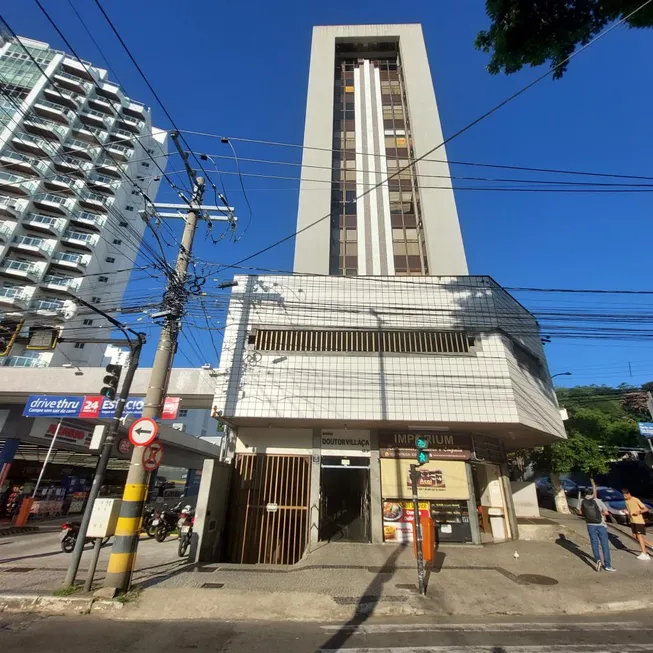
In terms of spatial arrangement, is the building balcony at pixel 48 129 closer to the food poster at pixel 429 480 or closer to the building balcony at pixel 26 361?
the building balcony at pixel 26 361

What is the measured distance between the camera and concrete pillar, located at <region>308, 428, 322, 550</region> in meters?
11.2

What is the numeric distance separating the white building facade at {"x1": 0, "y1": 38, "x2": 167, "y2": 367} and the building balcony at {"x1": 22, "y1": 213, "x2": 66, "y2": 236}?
0.10m

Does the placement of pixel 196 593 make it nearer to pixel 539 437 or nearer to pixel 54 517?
pixel 539 437

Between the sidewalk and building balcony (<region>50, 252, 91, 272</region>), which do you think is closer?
the sidewalk

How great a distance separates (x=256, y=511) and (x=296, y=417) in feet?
11.2

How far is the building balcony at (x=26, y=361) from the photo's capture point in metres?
37.1

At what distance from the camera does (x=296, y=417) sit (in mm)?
11602

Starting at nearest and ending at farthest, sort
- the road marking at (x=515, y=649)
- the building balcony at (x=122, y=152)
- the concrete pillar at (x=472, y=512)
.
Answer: the road marking at (x=515, y=649) < the concrete pillar at (x=472, y=512) < the building balcony at (x=122, y=152)

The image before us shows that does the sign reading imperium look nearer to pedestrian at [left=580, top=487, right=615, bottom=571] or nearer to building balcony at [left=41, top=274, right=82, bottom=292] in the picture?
pedestrian at [left=580, top=487, right=615, bottom=571]

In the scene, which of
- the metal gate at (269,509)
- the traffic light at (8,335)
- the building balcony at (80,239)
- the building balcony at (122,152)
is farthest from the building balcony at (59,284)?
the metal gate at (269,509)

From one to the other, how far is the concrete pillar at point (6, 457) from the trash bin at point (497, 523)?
22.5m

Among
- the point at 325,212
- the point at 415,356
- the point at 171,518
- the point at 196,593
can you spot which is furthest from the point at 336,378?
the point at 325,212

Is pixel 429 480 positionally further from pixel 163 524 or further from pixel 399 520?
pixel 163 524

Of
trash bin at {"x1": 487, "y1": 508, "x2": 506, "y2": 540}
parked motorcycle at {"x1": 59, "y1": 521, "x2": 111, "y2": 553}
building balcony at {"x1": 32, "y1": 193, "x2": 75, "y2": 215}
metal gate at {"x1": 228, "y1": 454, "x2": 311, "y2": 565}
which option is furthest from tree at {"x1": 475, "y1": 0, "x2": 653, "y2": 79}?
building balcony at {"x1": 32, "y1": 193, "x2": 75, "y2": 215}
